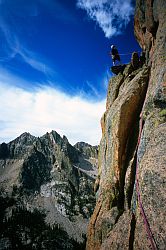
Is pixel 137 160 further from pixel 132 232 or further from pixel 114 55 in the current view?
pixel 114 55

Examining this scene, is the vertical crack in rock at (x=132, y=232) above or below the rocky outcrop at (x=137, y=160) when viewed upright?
below

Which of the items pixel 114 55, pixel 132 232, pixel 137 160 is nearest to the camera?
pixel 132 232

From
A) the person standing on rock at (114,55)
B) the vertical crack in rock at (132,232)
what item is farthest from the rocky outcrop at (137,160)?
the person standing on rock at (114,55)

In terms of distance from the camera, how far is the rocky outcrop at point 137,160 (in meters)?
13.0

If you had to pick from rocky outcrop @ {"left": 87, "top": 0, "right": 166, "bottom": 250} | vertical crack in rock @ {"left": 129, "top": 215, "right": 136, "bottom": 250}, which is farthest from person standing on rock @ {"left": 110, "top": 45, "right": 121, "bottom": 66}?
vertical crack in rock @ {"left": 129, "top": 215, "right": 136, "bottom": 250}

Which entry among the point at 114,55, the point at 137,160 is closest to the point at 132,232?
the point at 137,160

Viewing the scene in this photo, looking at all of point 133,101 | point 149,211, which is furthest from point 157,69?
point 149,211

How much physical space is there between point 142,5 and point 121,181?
2054 centimetres

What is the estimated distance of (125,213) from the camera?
727 inches

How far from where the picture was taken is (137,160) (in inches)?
714

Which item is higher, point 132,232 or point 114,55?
point 114,55

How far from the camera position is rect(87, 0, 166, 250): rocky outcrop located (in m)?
13.0

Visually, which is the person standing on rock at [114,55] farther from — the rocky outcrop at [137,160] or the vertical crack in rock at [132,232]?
the vertical crack in rock at [132,232]

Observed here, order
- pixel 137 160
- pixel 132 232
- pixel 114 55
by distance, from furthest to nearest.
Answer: pixel 114 55 < pixel 137 160 < pixel 132 232
